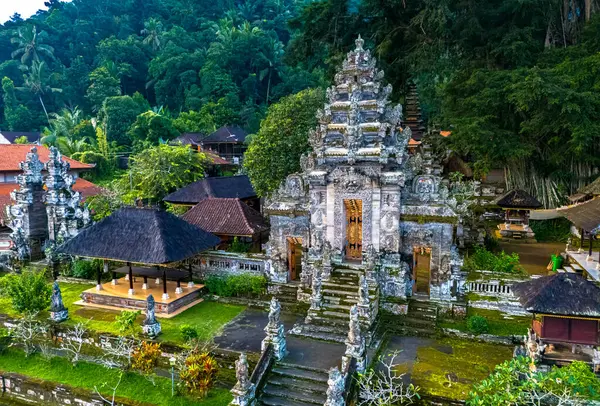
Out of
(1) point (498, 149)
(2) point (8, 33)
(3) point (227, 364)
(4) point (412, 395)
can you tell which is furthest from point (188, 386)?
(2) point (8, 33)

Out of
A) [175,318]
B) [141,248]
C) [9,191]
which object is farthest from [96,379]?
[9,191]

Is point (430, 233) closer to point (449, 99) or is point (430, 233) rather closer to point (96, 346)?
point (96, 346)

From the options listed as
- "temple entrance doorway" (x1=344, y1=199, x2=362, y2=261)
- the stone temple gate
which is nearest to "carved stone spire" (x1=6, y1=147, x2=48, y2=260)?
the stone temple gate

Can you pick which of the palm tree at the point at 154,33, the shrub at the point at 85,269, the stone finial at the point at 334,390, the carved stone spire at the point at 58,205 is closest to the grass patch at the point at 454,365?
the stone finial at the point at 334,390

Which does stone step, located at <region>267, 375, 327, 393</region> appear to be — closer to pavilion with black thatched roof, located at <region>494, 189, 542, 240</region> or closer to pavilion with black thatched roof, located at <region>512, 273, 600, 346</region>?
pavilion with black thatched roof, located at <region>512, 273, 600, 346</region>

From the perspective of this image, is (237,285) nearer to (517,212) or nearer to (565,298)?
(565,298)

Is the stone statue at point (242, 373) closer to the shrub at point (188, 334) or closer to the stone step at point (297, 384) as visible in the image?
the stone step at point (297, 384)
